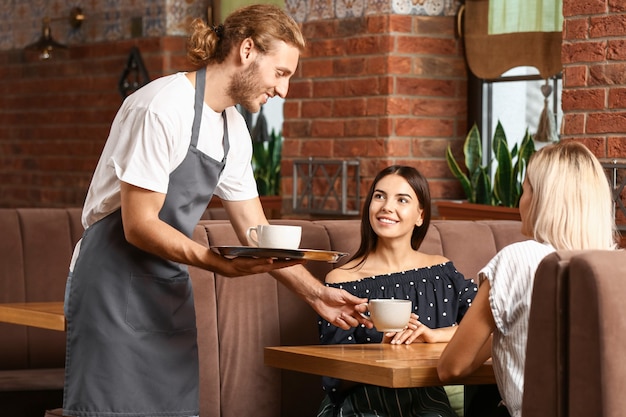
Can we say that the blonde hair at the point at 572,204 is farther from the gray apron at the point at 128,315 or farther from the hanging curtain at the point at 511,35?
the hanging curtain at the point at 511,35

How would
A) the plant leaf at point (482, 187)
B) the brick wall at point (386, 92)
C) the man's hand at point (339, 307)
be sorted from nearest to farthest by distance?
the man's hand at point (339, 307) < the plant leaf at point (482, 187) < the brick wall at point (386, 92)

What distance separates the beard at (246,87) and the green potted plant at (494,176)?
7.09ft

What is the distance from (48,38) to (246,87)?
14.7 feet

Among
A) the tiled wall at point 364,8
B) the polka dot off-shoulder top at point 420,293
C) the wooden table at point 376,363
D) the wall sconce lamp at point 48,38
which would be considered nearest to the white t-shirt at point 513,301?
the wooden table at point 376,363

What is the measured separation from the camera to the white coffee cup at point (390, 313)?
269 centimetres

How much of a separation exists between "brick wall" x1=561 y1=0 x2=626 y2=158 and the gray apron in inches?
76.9

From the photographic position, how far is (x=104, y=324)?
8.29 feet

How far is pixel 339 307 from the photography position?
285cm

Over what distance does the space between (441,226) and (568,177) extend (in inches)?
57.5

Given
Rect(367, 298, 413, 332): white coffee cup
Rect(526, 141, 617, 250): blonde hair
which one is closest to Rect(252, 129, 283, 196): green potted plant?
Rect(367, 298, 413, 332): white coffee cup

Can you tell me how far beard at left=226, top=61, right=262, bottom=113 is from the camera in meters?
2.58

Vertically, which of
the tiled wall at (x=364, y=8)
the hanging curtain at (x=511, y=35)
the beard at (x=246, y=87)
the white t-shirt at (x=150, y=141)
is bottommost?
the white t-shirt at (x=150, y=141)

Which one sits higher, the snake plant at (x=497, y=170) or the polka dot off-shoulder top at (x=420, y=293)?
the snake plant at (x=497, y=170)

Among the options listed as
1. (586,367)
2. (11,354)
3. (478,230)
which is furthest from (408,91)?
(586,367)
